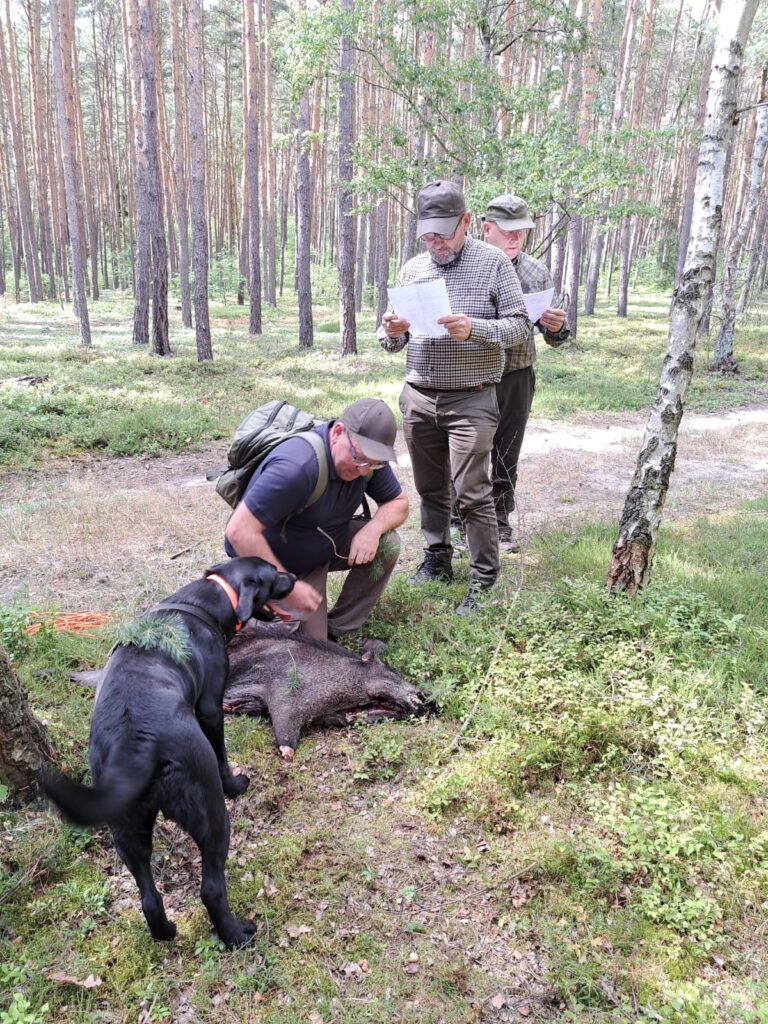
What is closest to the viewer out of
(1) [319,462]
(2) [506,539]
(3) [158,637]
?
(3) [158,637]

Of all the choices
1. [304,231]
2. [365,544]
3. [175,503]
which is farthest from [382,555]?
[304,231]

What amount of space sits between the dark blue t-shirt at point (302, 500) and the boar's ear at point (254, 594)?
1.13 ft

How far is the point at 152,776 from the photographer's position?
6.72 ft

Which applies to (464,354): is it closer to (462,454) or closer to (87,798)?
(462,454)

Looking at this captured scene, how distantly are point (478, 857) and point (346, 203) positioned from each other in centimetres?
1416

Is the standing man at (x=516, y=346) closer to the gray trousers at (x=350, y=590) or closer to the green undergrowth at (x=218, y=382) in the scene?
the gray trousers at (x=350, y=590)

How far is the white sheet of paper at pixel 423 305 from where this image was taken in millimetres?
3818

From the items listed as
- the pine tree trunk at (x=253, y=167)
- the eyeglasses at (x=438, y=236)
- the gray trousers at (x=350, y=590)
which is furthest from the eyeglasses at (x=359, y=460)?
the pine tree trunk at (x=253, y=167)

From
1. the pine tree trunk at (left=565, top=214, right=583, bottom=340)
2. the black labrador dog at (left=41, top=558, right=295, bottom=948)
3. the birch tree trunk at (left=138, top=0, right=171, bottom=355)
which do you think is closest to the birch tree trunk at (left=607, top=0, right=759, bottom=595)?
the black labrador dog at (left=41, top=558, right=295, bottom=948)

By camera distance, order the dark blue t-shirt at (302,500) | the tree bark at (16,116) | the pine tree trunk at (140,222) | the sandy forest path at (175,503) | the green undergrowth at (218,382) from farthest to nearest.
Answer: the tree bark at (16,116) → the pine tree trunk at (140,222) → the green undergrowth at (218,382) → the sandy forest path at (175,503) → the dark blue t-shirt at (302,500)

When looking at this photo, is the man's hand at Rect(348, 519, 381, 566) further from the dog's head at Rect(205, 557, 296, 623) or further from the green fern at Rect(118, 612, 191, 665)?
the green fern at Rect(118, 612, 191, 665)

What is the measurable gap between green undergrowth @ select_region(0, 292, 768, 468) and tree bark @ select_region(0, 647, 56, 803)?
603cm

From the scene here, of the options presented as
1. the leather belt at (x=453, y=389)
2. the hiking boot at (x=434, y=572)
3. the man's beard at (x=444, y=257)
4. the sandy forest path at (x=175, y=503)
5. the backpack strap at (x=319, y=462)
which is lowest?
the sandy forest path at (x=175, y=503)

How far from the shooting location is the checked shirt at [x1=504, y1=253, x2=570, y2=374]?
4742mm
